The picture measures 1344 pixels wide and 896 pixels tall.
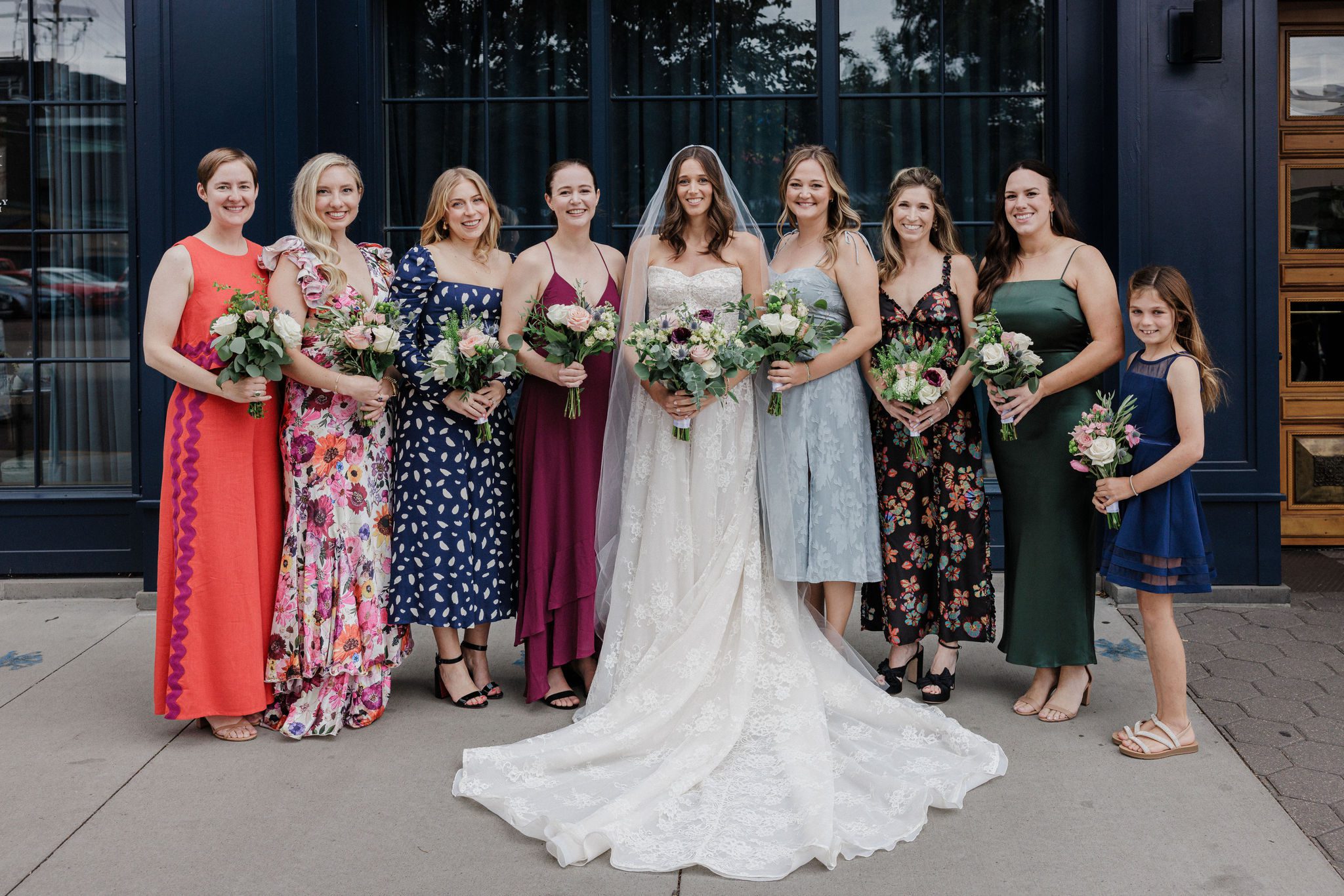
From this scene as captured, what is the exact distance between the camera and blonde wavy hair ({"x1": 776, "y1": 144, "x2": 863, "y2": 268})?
435 centimetres

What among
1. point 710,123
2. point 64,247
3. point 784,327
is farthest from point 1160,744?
point 64,247

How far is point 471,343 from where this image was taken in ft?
13.4

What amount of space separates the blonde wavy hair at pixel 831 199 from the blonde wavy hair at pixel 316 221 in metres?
1.71

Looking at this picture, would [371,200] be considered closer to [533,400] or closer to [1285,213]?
[533,400]

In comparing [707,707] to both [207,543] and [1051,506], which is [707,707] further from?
[207,543]

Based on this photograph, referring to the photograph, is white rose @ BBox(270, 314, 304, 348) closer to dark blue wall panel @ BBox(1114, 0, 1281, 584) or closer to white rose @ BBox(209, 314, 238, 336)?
white rose @ BBox(209, 314, 238, 336)

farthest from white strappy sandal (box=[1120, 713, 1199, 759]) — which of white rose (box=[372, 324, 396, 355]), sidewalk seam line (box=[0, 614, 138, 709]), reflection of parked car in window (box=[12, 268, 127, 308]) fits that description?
reflection of parked car in window (box=[12, 268, 127, 308])

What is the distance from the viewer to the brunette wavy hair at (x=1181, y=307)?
3.85 meters

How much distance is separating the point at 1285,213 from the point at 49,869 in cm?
698

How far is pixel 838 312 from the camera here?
438 cm

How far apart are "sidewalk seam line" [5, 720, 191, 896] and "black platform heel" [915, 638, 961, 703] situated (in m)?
2.90

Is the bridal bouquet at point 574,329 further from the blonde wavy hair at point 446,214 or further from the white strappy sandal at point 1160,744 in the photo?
the white strappy sandal at point 1160,744

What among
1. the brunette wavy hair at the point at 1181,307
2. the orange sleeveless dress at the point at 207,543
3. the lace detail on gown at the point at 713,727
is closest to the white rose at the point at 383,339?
the orange sleeveless dress at the point at 207,543

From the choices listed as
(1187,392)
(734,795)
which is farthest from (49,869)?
(1187,392)
